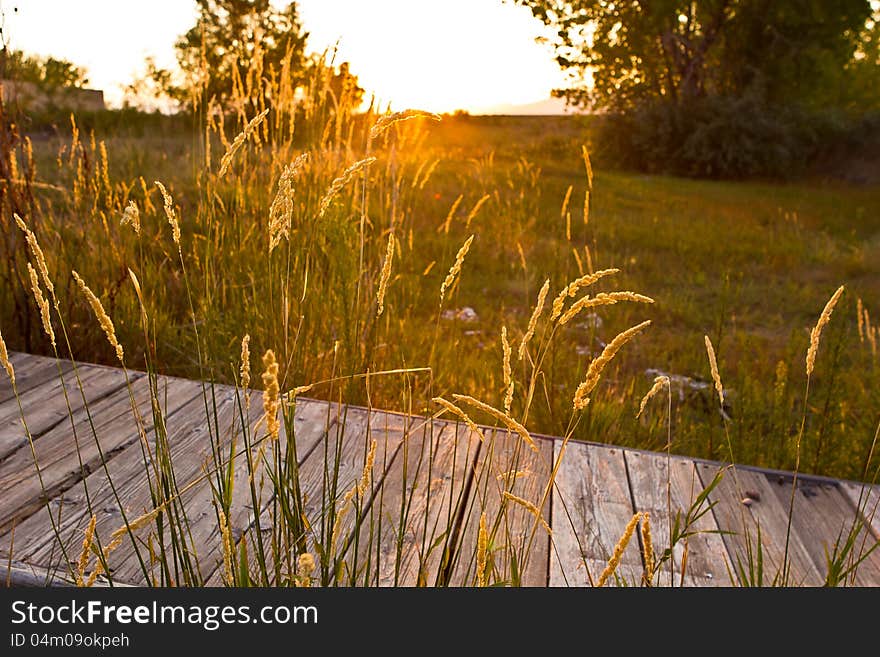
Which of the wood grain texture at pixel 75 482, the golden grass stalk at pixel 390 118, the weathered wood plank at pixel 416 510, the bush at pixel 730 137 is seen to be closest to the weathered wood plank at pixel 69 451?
the wood grain texture at pixel 75 482

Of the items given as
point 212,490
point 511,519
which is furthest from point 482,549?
point 511,519

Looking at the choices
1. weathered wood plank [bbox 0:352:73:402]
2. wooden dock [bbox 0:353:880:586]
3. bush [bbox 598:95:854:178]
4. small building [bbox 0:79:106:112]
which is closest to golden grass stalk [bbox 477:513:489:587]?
wooden dock [bbox 0:353:880:586]

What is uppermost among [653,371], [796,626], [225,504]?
[225,504]

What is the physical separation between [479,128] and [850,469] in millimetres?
23988

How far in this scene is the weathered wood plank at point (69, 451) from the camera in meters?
2.25

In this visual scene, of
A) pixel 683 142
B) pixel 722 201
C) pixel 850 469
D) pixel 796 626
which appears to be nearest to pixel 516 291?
pixel 850 469

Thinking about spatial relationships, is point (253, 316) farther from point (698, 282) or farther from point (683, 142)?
point (683, 142)

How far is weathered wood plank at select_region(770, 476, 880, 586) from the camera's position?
2.19m

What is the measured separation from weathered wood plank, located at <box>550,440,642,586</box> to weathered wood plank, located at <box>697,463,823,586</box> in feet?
0.94

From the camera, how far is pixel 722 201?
41.1ft

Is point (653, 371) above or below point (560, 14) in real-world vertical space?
below

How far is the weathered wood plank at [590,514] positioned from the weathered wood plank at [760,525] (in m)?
0.29

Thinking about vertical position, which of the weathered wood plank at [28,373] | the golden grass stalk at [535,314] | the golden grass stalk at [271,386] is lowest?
the weathered wood plank at [28,373]

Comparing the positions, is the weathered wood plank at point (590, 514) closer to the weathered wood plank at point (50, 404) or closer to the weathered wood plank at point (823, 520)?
the weathered wood plank at point (823, 520)
